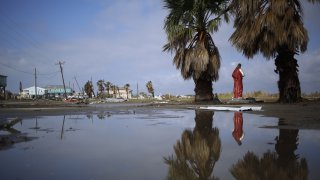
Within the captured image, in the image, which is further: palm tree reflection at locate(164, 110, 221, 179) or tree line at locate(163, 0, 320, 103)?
tree line at locate(163, 0, 320, 103)

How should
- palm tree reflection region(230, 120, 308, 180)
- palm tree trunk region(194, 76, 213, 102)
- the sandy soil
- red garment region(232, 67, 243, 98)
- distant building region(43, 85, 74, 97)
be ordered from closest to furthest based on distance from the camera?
palm tree reflection region(230, 120, 308, 180)
the sandy soil
red garment region(232, 67, 243, 98)
palm tree trunk region(194, 76, 213, 102)
distant building region(43, 85, 74, 97)

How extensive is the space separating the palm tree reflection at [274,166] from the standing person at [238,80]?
16.7 metres

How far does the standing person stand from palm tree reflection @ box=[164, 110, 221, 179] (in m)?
15.5

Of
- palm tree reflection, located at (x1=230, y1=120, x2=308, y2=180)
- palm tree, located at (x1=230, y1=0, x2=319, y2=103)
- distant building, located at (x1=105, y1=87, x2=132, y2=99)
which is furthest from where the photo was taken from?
distant building, located at (x1=105, y1=87, x2=132, y2=99)

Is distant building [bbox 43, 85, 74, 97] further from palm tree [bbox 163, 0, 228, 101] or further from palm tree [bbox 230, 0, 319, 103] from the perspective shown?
palm tree [bbox 230, 0, 319, 103]

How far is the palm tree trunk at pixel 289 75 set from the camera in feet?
59.9

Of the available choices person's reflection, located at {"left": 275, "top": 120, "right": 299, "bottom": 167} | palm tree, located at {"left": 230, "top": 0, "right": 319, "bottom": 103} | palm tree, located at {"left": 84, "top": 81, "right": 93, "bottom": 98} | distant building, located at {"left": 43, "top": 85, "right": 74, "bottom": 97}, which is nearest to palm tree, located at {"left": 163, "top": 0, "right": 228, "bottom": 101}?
palm tree, located at {"left": 230, "top": 0, "right": 319, "bottom": 103}

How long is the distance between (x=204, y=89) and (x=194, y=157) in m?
18.6

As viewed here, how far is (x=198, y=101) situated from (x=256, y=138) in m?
17.3

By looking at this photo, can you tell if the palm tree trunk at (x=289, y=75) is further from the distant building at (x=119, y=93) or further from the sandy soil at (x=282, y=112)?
the distant building at (x=119, y=93)

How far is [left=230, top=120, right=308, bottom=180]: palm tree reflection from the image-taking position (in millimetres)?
3361

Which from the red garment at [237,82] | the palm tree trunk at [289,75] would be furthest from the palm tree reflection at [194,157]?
the red garment at [237,82]

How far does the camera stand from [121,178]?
3428 millimetres

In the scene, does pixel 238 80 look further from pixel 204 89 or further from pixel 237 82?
pixel 204 89
